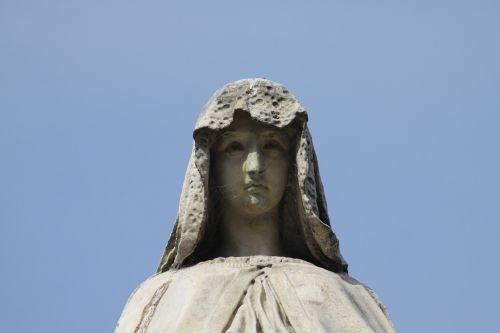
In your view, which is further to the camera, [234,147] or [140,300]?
[234,147]

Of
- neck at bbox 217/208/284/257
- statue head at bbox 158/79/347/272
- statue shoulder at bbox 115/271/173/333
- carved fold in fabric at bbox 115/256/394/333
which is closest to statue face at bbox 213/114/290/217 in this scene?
statue head at bbox 158/79/347/272

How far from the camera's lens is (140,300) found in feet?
65.3

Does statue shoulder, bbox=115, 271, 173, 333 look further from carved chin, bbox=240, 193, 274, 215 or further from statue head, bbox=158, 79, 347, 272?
carved chin, bbox=240, 193, 274, 215

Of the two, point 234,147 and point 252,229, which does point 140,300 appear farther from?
point 234,147

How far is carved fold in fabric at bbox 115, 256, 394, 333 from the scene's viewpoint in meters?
18.9

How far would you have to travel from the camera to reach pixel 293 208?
20.5 m

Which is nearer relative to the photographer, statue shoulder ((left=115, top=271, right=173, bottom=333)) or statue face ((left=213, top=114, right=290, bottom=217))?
statue shoulder ((left=115, top=271, right=173, bottom=333))

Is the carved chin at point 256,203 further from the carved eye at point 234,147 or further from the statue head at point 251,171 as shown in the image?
the carved eye at point 234,147

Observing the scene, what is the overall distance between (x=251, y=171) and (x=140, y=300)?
1561 mm

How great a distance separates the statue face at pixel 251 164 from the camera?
790 inches

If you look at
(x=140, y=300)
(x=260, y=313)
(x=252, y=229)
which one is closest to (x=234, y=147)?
(x=252, y=229)

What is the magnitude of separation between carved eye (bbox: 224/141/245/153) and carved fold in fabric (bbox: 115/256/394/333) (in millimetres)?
1068

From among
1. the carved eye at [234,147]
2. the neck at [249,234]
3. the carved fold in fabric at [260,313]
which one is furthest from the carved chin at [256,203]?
the carved fold in fabric at [260,313]

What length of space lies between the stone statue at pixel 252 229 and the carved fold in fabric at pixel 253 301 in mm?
13
